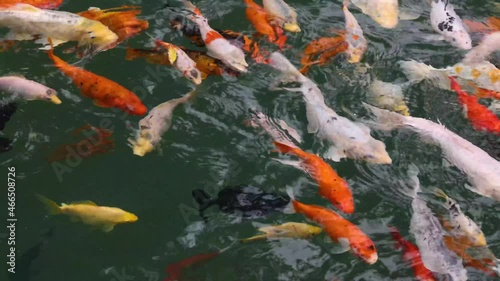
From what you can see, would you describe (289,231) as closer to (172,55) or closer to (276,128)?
(276,128)

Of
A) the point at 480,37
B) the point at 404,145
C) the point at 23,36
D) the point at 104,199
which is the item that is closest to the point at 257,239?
the point at 104,199

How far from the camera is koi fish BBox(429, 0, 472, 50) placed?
568 cm

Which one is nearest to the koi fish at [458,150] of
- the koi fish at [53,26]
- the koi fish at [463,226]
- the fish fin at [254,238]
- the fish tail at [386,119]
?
Result: the fish tail at [386,119]

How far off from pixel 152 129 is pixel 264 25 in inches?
59.8

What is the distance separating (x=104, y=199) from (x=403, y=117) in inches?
93.0

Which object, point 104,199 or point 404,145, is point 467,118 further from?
point 104,199

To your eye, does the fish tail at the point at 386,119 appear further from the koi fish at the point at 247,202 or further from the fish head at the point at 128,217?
the fish head at the point at 128,217

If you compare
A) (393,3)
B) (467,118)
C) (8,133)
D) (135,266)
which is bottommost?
(135,266)

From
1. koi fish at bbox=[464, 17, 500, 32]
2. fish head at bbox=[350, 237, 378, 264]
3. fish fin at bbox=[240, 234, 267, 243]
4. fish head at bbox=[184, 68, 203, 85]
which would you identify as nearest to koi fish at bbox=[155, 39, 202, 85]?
fish head at bbox=[184, 68, 203, 85]

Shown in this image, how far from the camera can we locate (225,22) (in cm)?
587

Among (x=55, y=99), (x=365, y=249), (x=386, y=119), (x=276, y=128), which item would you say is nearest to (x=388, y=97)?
(x=386, y=119)

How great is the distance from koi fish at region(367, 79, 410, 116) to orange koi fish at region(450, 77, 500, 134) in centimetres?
47

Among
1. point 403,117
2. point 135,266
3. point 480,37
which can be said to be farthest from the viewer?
point 480,37

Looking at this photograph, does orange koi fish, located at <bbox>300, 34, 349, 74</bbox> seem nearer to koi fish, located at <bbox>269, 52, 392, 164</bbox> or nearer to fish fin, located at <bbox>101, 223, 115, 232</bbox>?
koi fish, located at <bbox>269, 52, 392, 164</bbox>
